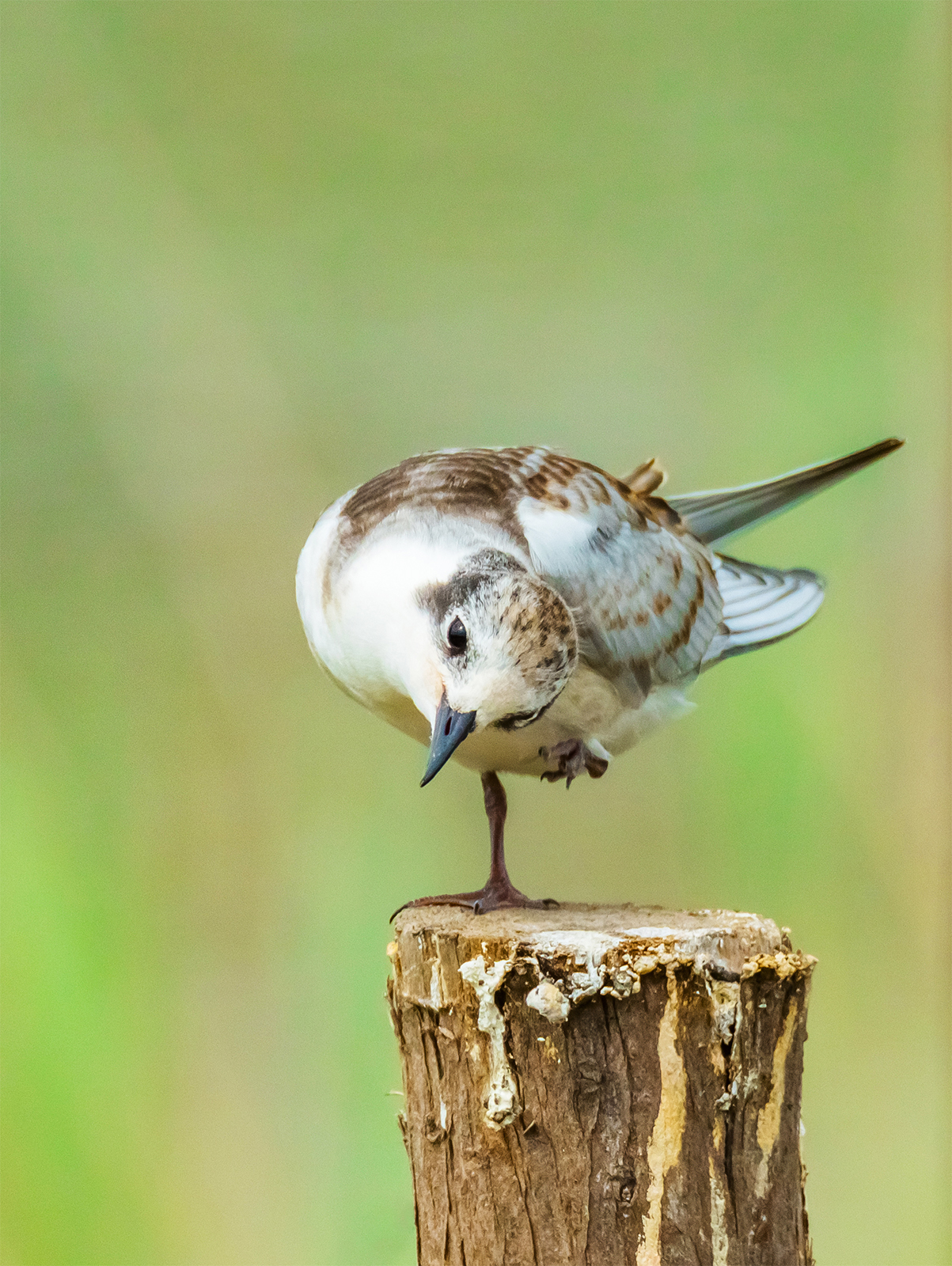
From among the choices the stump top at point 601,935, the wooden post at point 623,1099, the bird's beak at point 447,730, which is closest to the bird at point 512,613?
the bird's beak at point 447,730

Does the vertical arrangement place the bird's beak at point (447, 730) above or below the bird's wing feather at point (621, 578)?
below

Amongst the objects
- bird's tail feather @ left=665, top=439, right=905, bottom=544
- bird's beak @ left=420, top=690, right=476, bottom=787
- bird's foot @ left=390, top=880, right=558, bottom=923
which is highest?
bird's tail feather @ left=665, top=439, right=905, bottom=544

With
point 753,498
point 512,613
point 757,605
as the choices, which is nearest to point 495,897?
point 512,613

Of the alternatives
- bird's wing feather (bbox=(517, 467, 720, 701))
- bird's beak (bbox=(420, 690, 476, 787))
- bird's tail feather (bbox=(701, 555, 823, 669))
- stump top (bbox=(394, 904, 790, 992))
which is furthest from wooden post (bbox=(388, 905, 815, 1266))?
bird's tail feather (bbox=(701, 555, 823, 669))

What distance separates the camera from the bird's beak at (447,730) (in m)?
1.74

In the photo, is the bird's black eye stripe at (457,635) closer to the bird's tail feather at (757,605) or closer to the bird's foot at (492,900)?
the bird's foot at (492,900)

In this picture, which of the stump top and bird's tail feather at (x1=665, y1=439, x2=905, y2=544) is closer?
the stump top

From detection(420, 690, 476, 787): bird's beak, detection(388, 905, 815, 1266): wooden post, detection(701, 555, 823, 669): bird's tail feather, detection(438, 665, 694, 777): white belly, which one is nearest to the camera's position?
detection(388, 905, 815, 1266): wooden post

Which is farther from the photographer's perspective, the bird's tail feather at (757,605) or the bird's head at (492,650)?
the bird's tail feather at (757,605)

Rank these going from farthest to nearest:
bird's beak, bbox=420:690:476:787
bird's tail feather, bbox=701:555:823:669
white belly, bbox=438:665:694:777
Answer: bird's tail feather, bbox=701:555:823:669 < white belly, bbox=438:665:694:777 < bird's beak, bbox=420:690:476:787

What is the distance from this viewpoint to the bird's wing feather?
6.67ft

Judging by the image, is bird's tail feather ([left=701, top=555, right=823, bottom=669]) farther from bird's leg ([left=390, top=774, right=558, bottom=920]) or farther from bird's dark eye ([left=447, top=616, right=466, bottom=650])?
bird's dark eye ([left=447, top=616, right=466, bottom=650])

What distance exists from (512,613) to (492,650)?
69 millimetres

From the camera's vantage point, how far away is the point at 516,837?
3455 mm
